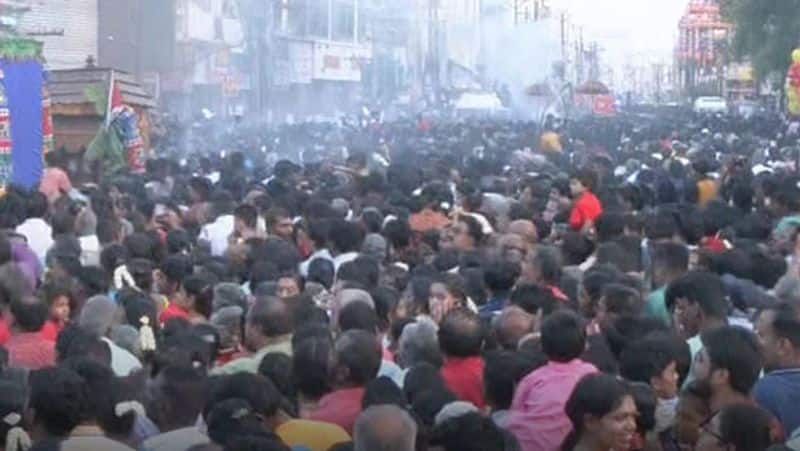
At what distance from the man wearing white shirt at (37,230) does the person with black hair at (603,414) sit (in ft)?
19.9

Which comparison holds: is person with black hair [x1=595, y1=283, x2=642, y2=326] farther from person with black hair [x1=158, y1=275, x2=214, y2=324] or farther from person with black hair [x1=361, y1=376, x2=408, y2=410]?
person with black hair [x1=158, y1=275, x2=214, y2=324]

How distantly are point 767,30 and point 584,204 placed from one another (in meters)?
25.3

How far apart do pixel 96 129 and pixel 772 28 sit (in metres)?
21.0

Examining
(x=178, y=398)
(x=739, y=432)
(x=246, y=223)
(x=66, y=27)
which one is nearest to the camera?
(x=739, y=432)

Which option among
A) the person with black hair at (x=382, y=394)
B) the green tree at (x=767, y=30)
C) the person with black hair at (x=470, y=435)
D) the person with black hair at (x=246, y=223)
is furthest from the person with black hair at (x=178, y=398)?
the green tree at (x=767, y=30)

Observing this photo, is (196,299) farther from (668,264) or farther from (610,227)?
(610,227)

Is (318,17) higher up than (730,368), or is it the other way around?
(318,17)

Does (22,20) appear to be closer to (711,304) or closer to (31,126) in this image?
(31,126)

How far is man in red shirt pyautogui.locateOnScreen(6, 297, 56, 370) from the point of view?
7711 millimetres

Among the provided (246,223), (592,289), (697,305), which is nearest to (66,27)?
(246,223)

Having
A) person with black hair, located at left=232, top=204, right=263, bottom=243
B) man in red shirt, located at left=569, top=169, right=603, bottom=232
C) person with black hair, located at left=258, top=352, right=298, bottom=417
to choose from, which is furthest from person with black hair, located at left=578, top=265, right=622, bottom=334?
man in red shirt, located at left=569, top=169, right=603, bottom=232

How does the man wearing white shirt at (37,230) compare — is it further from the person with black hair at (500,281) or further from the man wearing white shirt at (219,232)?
the person with black hair at (500,281)

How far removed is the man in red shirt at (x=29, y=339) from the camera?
771 centimetres

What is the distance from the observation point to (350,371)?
6719mm
